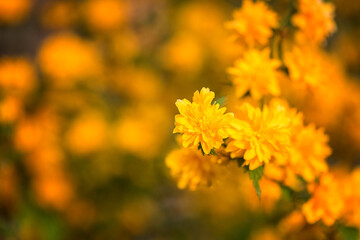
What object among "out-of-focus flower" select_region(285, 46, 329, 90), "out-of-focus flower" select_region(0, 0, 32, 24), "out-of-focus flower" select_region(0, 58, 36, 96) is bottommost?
"out-of-focus flower" select_region(285, 46, 329, 90)

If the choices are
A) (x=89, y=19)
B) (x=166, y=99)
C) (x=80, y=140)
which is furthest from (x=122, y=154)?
(x=89, y=19)

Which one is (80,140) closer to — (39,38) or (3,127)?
(3,127)

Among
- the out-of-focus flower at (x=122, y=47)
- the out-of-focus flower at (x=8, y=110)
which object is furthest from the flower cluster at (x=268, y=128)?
the out-of-focus flower at (x=122, y=47)

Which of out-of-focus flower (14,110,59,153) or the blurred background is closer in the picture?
out-of-focus flower (14,110,59,153)

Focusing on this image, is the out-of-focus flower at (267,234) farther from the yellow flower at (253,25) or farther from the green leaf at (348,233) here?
the yellow flower at (253,25)

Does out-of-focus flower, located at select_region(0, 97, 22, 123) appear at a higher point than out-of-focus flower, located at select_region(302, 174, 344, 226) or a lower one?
higher

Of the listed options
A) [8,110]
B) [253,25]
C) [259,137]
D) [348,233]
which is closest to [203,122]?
[259,137]

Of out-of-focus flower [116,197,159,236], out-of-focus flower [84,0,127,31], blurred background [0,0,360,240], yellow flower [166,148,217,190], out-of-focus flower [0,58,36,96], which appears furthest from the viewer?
out-of-focus flower [84,0,127,31]

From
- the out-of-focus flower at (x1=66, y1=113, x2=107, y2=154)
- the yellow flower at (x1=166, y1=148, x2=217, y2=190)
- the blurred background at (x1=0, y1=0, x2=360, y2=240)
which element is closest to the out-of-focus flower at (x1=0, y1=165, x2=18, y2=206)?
the blurred background at (x1=0, y1=0, x2=360, y2=240)

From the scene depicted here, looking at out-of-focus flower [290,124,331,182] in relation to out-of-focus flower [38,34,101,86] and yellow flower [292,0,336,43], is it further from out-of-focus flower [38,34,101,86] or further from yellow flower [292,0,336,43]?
out-of-focus flower [38,34,101,86]
